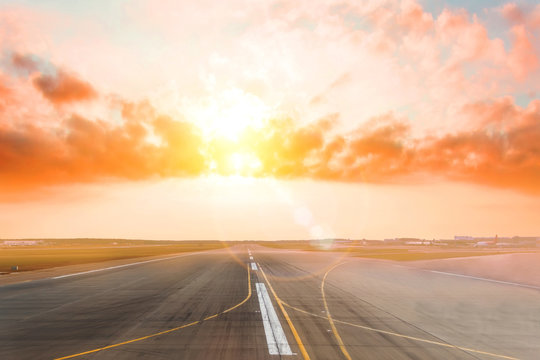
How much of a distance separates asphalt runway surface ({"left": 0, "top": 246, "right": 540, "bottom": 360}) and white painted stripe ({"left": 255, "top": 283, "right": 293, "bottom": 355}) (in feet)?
0.10

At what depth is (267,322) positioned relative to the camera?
487 inches

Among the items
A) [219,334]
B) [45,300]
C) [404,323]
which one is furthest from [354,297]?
[45,300]

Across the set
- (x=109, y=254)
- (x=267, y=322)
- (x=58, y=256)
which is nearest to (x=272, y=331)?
(x=267, y=322)

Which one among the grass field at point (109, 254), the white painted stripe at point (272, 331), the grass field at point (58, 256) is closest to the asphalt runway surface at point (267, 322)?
the white painted stripe at point (272, 331)

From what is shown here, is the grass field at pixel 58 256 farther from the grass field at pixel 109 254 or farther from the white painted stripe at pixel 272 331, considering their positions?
the white painted stripe at pixel 272 331

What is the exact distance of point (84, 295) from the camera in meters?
18.5

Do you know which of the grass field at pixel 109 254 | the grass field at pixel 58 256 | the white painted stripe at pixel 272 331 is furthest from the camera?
the grass field at pixel 109 254

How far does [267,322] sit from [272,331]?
1.27 m

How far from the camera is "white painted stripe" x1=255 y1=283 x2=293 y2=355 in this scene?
9227 millimetres

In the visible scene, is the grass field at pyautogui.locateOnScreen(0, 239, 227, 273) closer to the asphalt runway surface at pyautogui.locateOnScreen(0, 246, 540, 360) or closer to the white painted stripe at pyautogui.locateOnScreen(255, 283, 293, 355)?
the asphalt runway surface at pyautogui.locateOnScreen(0, 246, 540, 360)

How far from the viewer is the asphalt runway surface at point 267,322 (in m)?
9.26

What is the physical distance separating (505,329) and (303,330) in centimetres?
683

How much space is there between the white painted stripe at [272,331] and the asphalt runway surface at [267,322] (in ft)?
0.10

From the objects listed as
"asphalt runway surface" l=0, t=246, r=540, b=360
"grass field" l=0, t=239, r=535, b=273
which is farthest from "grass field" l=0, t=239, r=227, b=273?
"asphalt runway surface" l=0, t=246, r=540, b=360
